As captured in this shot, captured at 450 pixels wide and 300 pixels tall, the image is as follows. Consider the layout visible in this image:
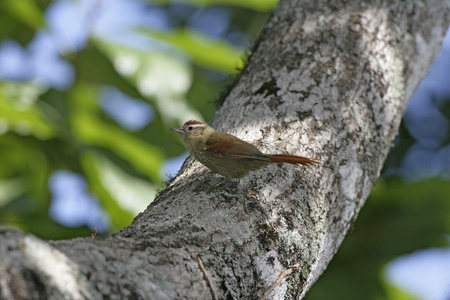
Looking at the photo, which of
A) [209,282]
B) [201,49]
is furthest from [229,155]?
[201,49]

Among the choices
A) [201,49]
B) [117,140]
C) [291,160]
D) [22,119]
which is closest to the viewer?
[291,160]

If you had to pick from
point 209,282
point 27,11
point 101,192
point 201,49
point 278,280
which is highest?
point 201,49

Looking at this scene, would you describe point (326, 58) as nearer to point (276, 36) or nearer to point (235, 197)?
point (276, 36)

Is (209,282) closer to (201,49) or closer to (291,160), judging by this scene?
(291,160)

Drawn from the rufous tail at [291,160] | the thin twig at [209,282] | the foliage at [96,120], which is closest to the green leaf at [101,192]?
the foliage at [96,120]

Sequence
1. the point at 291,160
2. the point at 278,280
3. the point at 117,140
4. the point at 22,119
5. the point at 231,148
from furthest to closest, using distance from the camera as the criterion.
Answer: the point at 117,140 < the point at 22,119 < the point at 231,148 < the point at 291,160 < the point at 278,280

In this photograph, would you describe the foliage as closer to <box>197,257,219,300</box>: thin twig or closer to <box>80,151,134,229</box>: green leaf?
<box>80,151,134,229</box>: green leaf

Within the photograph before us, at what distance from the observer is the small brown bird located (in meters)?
2.33

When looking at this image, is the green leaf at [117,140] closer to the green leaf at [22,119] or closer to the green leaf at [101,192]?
the green leaf at [101,192]

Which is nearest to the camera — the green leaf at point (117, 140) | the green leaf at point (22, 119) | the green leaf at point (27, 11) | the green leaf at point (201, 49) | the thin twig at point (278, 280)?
the thin twig at point (278, 280)

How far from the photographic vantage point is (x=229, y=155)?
2.64 m

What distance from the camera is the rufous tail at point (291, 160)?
2272 mm

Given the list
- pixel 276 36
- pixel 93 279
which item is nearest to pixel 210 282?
pixel 93 279

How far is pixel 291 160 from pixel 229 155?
46 centimetres
